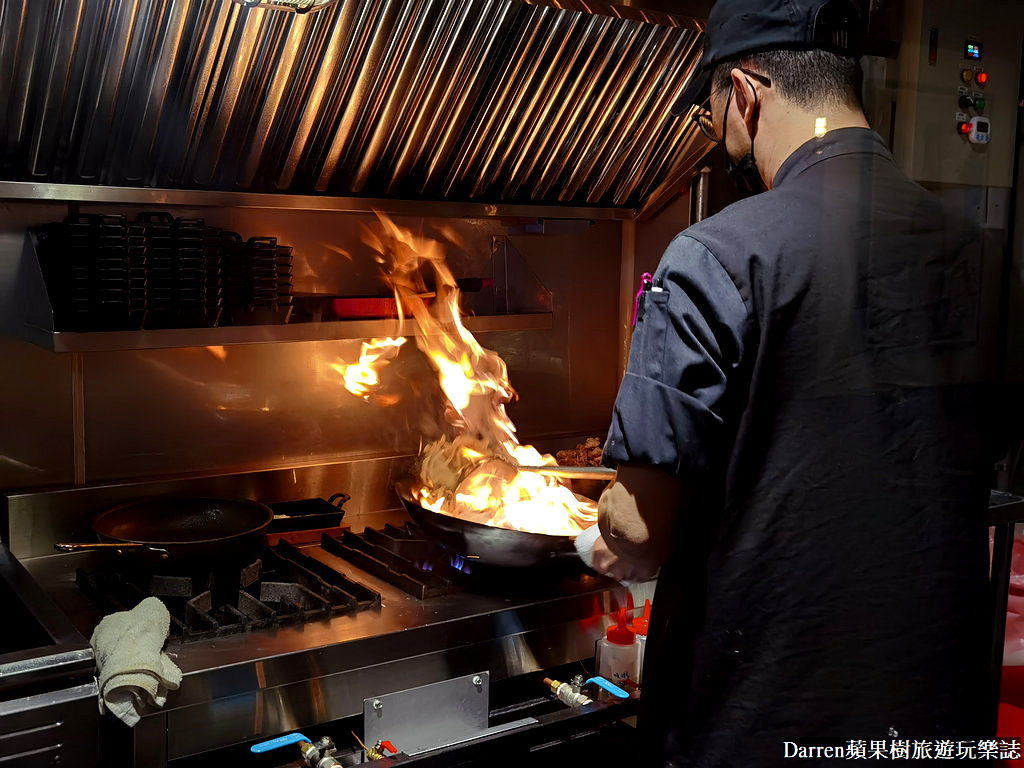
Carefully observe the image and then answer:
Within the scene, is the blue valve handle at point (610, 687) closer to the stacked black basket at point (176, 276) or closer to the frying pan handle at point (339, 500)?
the frying pan handle at point (339, 500)

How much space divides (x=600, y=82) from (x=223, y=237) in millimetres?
1053

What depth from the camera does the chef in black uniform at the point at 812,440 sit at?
1200 millimetres

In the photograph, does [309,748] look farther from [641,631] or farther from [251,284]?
[251,284]

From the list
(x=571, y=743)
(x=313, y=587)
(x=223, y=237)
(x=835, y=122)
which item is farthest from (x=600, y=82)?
(x=571, y=743)

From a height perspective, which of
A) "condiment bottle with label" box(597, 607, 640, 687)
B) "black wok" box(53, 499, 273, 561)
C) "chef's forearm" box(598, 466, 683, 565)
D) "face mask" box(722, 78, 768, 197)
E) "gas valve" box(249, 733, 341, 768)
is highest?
"face mask" box(722, 78, 768, 197)

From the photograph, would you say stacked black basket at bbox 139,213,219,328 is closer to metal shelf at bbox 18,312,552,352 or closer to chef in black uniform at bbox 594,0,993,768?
metal shelf at bbox 18,312,552,352

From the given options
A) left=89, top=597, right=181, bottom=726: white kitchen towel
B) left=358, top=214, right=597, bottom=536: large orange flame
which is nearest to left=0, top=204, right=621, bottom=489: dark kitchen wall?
left=358, top=214, right=597, bottom=536: large orange flame

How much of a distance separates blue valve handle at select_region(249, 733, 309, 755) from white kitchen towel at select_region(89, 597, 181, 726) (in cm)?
21

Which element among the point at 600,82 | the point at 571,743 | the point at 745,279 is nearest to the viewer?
the point at 745,279

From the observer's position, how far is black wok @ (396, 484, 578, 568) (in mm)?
1952

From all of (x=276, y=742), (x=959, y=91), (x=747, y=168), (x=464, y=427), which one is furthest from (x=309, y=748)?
(x=959, y=91)

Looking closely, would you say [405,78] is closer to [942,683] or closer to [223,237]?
[223,237]

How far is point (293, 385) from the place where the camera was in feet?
8.46

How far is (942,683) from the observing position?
4.19 feet
